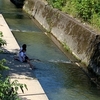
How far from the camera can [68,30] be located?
13.2 m

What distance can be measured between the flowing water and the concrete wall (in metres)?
0.53

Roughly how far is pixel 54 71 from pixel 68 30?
395cm

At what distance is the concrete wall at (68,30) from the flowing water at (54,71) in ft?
1.74

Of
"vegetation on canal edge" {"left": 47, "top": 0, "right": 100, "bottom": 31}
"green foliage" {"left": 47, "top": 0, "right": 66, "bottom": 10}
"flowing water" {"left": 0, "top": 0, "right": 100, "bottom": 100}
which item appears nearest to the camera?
"flowing water" {"left": 0, "top": 0, "right": 100, "bottom": 100}

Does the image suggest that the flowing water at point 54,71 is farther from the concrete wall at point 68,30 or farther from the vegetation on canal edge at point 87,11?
the vegetation on canal edge at point 87,11

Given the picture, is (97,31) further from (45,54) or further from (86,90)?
(86,90)

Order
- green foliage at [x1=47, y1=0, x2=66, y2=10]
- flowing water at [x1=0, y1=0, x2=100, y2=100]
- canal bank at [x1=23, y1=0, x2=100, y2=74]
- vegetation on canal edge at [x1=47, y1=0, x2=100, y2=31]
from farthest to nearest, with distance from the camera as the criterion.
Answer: green foliage at [x1=47, y1=0, x2=66, y2=10] → vegetation on canal edge at [x1=47, y1=0, x2=100, y2=31] → canal bank at [x1=23, y1=0, x2=100, y2=74] → flowing water at [x1=0, y1=0, x2=100, y2=100]

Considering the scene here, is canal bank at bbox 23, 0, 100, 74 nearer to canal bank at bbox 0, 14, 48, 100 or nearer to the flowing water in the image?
the flowing water

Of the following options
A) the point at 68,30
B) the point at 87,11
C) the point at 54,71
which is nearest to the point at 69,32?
the point at 68,30

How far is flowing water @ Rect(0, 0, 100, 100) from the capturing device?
26.7 ft

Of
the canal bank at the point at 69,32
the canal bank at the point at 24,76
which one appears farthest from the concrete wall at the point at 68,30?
the canal bank at the point at 24,76

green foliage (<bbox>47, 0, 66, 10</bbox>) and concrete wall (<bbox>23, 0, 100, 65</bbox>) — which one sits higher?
green foliage (<bbox>47, 0, 66, 10</bbox>)

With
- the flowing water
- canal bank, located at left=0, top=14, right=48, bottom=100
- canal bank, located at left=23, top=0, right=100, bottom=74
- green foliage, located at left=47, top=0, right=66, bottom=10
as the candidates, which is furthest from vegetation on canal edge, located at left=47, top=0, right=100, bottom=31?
canal bank, located at left=0, top=14, right=48, bottom=100

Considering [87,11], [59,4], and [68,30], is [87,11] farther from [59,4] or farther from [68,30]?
[59,4]
